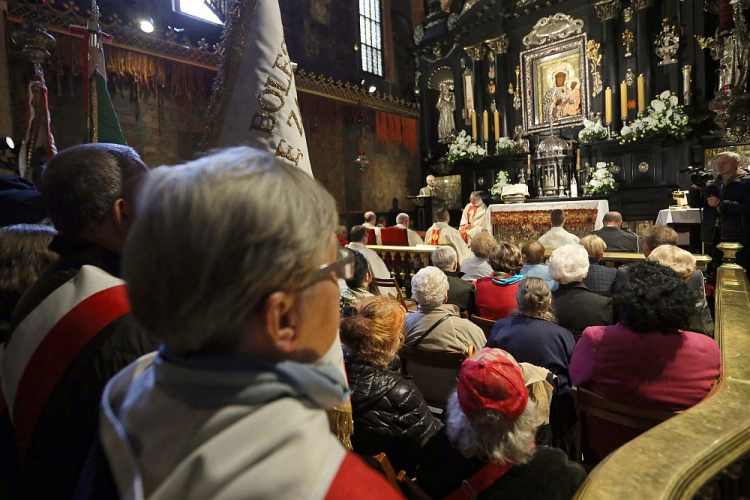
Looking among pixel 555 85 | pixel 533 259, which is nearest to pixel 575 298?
pixel 533 259

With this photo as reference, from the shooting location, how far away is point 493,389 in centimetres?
141

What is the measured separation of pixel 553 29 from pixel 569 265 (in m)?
11.4

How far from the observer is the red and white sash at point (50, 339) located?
1.03 meters

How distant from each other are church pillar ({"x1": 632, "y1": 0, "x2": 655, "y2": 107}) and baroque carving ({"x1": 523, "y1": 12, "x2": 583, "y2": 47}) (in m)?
1.43

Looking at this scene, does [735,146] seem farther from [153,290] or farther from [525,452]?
[153,290]

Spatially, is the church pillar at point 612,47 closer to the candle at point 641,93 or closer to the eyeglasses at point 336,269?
the candle at point 641,93

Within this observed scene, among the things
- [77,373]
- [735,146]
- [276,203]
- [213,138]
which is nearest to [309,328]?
[276,203]

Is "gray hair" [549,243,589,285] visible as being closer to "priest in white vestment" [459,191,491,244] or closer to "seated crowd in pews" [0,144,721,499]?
"seated crowd in pews" [0,144,721,499]

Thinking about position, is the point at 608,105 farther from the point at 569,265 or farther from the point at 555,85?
the point at 569,265

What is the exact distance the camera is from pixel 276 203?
0.59 meters

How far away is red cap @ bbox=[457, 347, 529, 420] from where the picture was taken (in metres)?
1.39

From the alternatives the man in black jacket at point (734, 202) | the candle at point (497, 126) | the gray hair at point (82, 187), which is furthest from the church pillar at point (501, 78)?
the gray hair at point (82, 187)

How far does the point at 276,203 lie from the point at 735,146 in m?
11.8

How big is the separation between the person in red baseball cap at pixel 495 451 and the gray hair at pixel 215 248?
97cm
